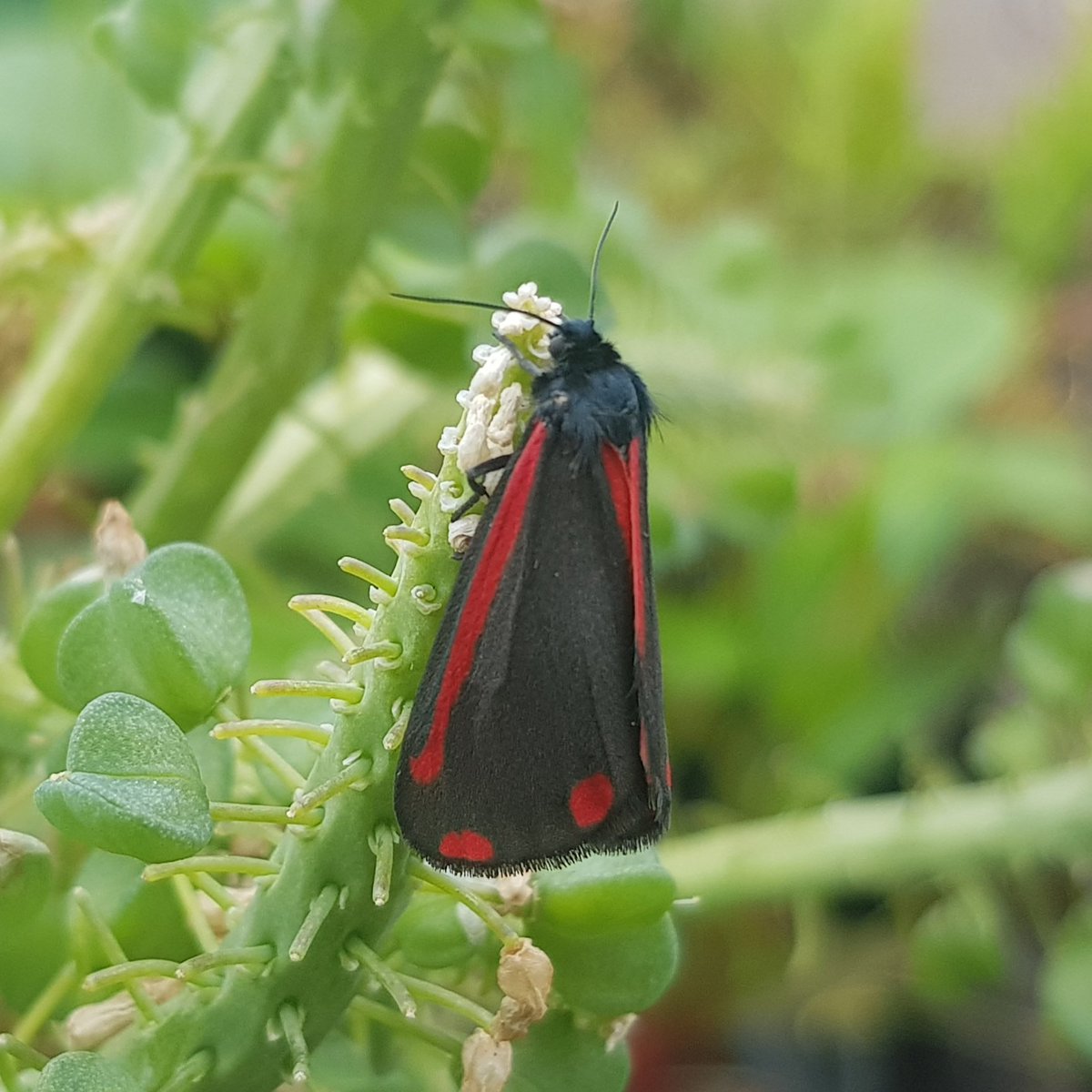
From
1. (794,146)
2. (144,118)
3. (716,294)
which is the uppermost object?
(794,146)

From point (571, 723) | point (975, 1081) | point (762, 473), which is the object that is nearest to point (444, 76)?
point (571, 723)

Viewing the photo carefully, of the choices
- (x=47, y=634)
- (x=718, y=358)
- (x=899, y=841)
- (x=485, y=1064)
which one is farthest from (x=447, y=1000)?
(x=718, y=358)

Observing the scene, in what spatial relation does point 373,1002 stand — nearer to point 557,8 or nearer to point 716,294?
point 557,8

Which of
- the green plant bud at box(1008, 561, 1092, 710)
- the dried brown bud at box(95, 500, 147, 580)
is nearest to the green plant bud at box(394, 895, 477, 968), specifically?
the dried brown bud at box(95, 500, 147, 580)

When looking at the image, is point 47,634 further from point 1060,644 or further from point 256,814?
point 1060,644

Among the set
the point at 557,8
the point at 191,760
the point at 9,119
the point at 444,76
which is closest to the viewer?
the point at 191,760
